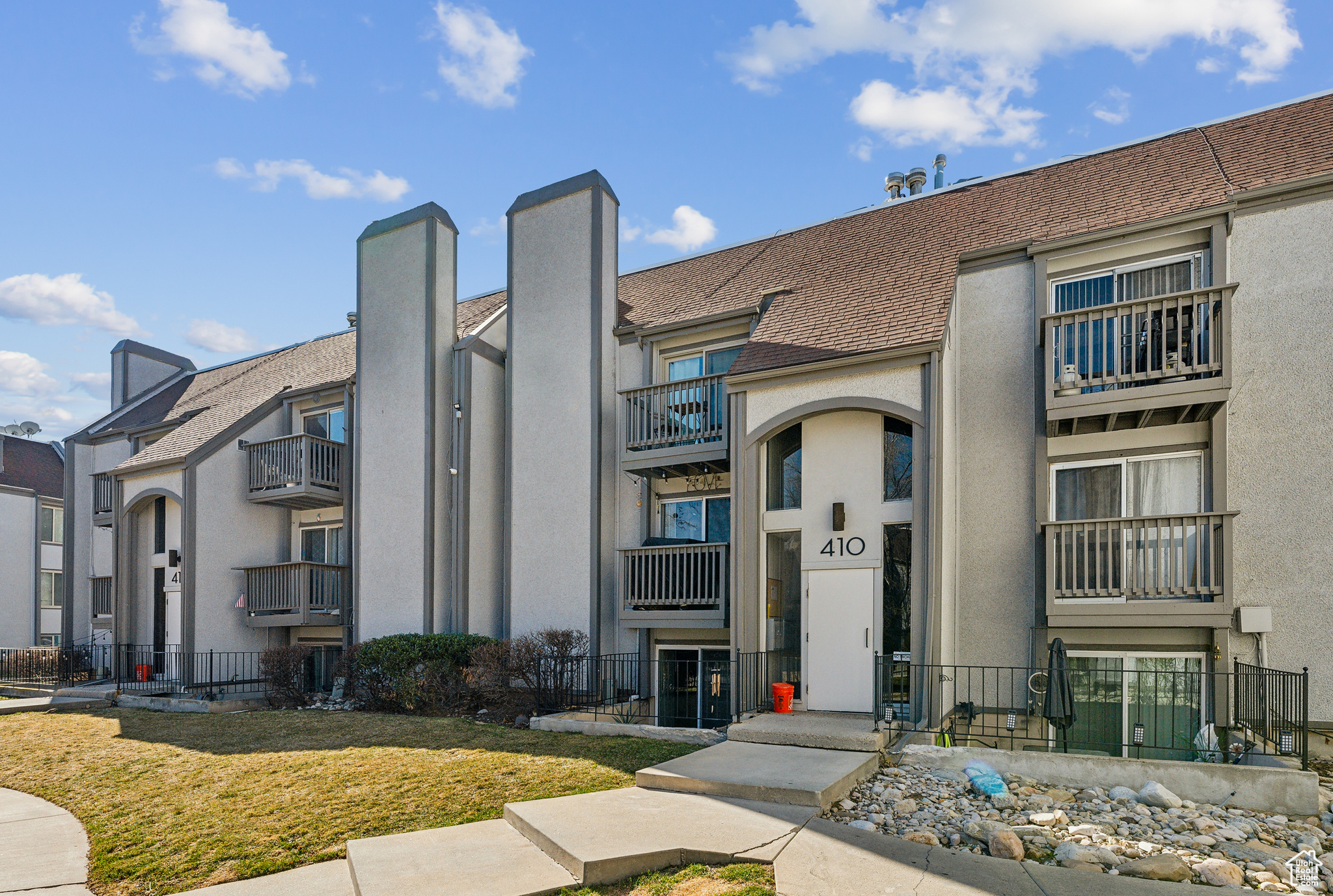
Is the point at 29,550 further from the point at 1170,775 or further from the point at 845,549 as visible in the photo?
the point at 1170,775

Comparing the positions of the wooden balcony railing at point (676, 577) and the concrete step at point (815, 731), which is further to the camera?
the wooden balcony railing at point (676, 577)

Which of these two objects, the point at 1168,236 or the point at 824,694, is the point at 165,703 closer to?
the point at 824,694

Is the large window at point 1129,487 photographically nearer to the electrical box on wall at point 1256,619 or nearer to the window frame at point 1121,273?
the electrical box on wall at point 1256,619

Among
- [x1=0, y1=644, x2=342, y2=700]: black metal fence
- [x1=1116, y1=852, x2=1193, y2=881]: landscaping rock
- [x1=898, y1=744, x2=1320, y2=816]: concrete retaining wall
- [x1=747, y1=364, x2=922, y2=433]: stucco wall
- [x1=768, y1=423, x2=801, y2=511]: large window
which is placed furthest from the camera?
[x1=0, y1=644, x2=342, y2=700]: black metal fence

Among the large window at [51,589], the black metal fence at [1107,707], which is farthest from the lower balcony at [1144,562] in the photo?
the large window at [51,589]

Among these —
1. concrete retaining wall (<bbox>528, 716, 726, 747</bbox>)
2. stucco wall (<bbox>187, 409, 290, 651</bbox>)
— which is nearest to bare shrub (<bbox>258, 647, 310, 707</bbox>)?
stucco wall (<bbox>187, 409, 290, 651</bbox>)

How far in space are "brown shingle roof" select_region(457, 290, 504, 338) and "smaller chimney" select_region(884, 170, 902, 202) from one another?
8682mm

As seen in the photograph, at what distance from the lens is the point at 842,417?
1263 centimetres

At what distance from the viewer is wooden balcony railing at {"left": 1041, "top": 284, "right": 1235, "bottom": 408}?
10.9m

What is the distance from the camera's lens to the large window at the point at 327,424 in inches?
819

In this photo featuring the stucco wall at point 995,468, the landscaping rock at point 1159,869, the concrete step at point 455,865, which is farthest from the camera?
the stucco wall at point 995,468

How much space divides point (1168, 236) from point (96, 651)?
25632mm

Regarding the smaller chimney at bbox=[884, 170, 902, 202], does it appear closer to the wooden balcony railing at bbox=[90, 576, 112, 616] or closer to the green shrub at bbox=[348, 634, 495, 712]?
the green shrub at bbox=[348, 634, 495, 712]

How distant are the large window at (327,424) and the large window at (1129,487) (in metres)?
15.4
